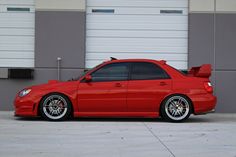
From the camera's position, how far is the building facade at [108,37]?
13633 mm

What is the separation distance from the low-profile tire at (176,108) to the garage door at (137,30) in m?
3.42

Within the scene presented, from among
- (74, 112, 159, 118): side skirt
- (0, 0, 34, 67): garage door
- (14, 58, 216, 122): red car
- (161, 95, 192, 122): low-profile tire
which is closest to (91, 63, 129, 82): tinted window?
(14, 58, 216, 122): red car

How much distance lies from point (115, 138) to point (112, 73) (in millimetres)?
2873

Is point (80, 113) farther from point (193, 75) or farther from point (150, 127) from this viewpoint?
point (193, 75)

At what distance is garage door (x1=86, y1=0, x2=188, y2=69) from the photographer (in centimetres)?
1395

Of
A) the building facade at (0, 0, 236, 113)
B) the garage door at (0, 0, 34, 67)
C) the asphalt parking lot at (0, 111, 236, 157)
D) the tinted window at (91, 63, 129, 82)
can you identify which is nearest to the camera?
the asphalt parking lot at (0, 111, 236, 157)

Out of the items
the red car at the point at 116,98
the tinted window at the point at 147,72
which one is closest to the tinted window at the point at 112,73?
the red car at the point at 116,98

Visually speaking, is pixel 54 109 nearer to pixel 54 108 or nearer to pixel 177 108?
pixel 54 108

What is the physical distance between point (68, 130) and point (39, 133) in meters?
0.66

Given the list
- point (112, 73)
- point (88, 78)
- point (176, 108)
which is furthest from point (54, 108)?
point (176, 108)

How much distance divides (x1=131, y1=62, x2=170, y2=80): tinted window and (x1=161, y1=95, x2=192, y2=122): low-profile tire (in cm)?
56

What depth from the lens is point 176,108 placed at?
1077 cm

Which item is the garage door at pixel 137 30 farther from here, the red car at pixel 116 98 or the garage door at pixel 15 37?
the red car at pixel 116 98

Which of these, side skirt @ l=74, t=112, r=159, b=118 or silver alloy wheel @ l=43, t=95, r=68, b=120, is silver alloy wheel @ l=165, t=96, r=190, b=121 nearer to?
side skirt @ l=74, t=112, r=159, b=118
